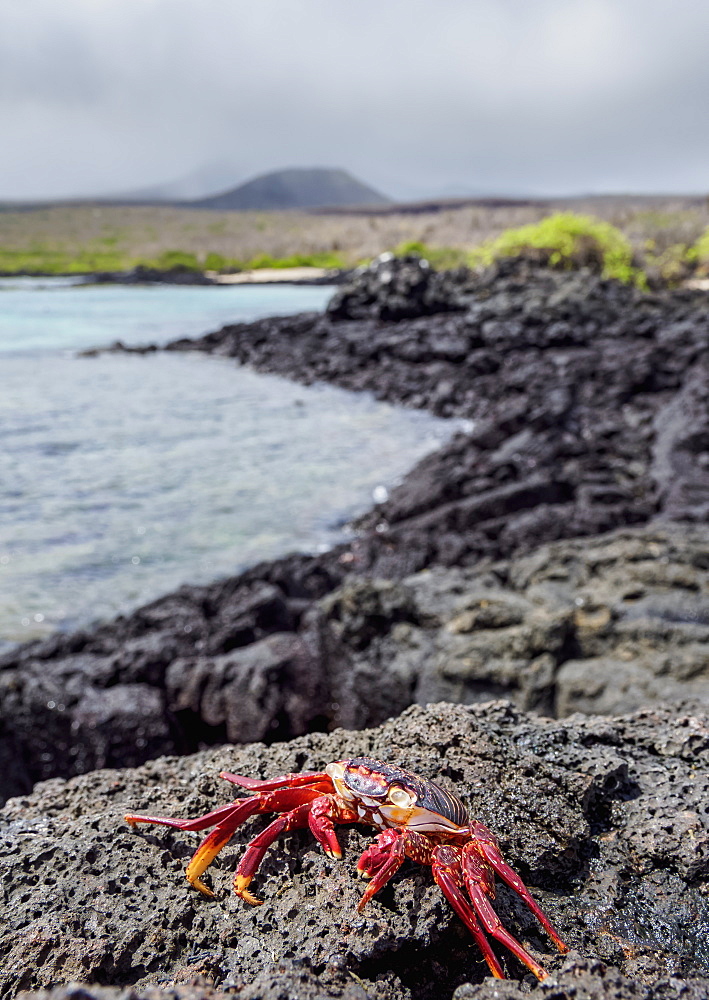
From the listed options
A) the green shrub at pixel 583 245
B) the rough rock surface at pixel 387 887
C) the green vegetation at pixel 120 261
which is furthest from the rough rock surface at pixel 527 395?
the green vegetation at pixel 120 261

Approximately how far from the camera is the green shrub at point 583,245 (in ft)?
107

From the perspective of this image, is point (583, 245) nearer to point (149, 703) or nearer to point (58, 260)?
point (149, 703)

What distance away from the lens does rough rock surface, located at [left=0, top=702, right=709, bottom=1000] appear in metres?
1.43

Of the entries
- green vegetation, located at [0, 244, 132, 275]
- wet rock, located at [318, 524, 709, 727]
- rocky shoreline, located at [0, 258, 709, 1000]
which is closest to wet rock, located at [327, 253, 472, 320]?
rocky shoreline, located at [0, 258, 709, 1000]

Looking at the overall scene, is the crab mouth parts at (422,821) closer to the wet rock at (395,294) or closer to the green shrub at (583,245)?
the wet rock at (395,294)

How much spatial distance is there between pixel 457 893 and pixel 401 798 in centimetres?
22

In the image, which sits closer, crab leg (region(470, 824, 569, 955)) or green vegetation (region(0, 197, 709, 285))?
crab leg (region(470, 824, 569, 955))

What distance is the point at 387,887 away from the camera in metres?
1.58

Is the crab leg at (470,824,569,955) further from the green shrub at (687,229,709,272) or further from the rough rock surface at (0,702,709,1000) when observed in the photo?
the green shrub at (687,229,709,272)

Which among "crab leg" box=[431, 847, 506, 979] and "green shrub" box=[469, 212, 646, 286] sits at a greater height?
"green shrub" box=[469, 212, 646, 286]

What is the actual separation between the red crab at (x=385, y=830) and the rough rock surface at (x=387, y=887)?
67 millimetres

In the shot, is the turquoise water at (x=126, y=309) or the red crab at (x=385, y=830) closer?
the red crab at (x=385, y=830)

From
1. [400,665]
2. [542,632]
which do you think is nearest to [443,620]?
[400,665]

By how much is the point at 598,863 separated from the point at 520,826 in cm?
24
